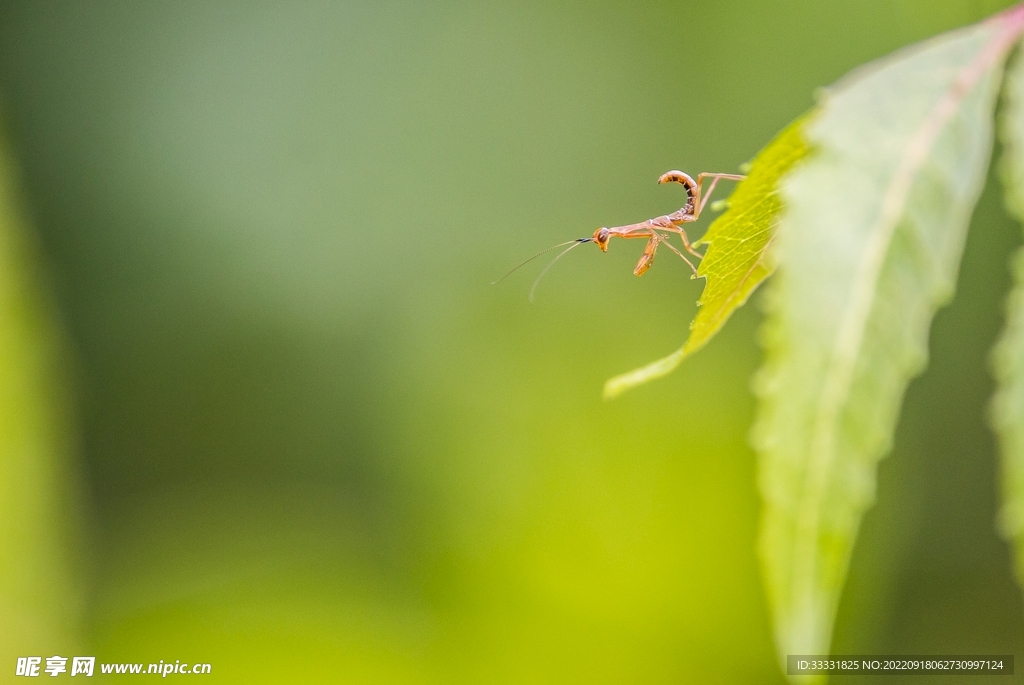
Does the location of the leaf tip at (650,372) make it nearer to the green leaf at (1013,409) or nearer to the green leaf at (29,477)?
the green leaf at (1013,409)

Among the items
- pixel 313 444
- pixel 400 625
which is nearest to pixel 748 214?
pixel 400 625

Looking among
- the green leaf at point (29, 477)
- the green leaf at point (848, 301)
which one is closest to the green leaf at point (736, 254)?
the green leaf at point (848, 301)

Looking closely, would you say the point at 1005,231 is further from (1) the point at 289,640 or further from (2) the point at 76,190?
(2) the point at 76,190

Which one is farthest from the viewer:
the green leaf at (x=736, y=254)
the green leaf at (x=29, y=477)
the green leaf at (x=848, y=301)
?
the green leaf at (x=29, y=477)

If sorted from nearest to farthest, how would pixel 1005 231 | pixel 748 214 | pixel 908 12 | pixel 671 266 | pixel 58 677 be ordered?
pixel 748 214 < pixel 58 677 < pixel 1005 231 < pixel 908 12 < pixel 671 266

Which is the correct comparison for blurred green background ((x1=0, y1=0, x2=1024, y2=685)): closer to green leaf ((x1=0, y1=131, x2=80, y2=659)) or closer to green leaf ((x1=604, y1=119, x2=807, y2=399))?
green leaf ((x1=0, y1=131, x2=80, y2=659))
